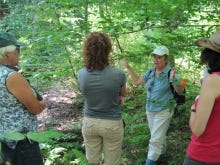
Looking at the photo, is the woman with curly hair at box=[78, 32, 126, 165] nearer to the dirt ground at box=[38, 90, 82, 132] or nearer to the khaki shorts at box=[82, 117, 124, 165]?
the khaki shorts at box=[82, 117, 124, 165]

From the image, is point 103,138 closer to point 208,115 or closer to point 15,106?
point 15,106

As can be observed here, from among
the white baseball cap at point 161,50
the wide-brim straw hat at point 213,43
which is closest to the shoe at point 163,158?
the white baseball cap at point 161,50

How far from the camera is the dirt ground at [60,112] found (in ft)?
27.6

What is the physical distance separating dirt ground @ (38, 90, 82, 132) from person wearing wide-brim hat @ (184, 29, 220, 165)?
5.42 m

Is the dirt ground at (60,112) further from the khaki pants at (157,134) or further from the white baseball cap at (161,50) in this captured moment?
the white baseball cap at (161,50)

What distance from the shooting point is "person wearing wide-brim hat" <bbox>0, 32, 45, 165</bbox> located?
9.67ft

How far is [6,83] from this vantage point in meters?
2.94

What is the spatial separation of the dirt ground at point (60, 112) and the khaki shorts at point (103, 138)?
3324mm

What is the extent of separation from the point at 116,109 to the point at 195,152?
175cm

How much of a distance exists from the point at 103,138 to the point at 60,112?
5.20m

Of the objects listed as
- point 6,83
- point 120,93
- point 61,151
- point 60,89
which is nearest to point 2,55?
point 6,83

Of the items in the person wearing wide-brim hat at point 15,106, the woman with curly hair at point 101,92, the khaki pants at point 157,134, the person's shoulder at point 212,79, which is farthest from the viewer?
the khaki pants at point 157,134

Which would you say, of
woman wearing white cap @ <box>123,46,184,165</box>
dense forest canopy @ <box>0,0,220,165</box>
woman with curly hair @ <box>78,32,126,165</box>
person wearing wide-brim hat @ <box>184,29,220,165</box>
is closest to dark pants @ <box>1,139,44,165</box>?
dense forest canopy @ <box>0,0,220,165</box>

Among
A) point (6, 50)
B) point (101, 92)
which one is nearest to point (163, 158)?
point (101, 92)
